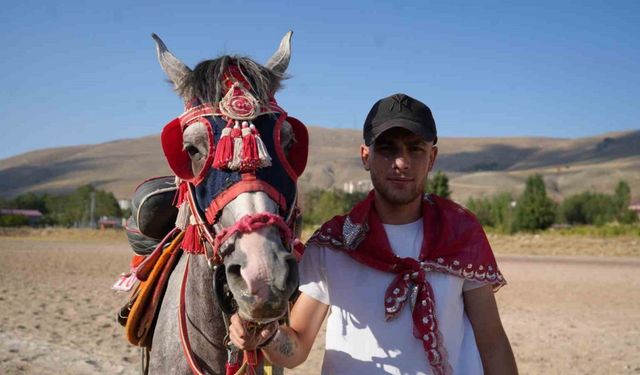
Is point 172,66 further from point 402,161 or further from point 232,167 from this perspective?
point 402,161

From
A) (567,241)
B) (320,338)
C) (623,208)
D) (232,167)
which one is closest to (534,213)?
(567,241)

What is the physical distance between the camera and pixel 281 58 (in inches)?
123

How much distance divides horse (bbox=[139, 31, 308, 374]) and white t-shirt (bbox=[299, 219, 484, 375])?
354 millimetres

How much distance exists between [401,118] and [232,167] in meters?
0.82

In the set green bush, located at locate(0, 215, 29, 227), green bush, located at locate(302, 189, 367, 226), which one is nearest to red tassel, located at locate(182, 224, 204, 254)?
green bush, located at locate(302, 189, 367, 226)

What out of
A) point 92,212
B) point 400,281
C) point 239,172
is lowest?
point 92,212

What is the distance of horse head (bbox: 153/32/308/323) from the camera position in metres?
2.23

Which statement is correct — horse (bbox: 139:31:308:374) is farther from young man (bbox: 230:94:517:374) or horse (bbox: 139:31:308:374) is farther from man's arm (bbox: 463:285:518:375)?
man's arm (bbox: 463:285:518:375)

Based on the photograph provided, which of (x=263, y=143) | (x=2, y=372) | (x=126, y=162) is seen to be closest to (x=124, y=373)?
(x=2, y=372)

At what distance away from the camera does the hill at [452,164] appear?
379 ft

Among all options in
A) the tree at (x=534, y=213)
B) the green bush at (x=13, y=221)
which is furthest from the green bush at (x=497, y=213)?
the green bush at (x=13, y=221)

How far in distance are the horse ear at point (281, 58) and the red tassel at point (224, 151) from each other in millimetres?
662

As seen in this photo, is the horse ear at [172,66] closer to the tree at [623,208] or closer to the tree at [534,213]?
the tree at [534,213]

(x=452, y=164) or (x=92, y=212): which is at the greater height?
(x=452, y=164)
